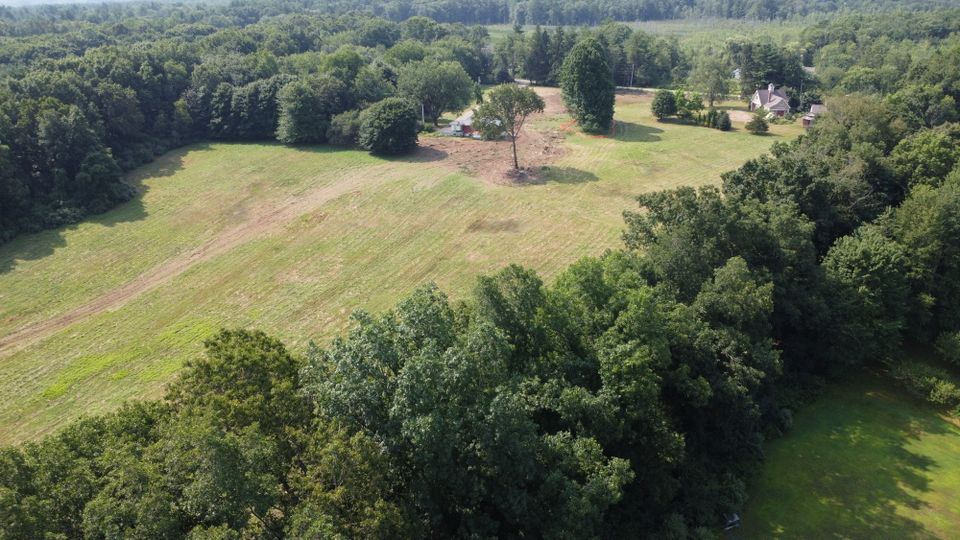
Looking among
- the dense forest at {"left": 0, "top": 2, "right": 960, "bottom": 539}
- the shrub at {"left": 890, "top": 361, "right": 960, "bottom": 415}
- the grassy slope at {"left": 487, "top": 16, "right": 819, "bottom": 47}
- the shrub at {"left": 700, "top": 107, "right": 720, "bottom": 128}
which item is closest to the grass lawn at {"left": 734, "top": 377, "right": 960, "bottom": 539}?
the shrub at {"left": 890, "top": 361, "right": 960, "bottom": 415}

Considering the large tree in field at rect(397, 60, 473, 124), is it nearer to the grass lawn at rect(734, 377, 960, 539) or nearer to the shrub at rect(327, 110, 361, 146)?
the shrub at rect(327, 110, 361, 146)

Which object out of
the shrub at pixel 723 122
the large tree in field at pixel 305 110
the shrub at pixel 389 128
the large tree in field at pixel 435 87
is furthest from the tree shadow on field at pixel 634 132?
the large tree in field at pixel 305 110

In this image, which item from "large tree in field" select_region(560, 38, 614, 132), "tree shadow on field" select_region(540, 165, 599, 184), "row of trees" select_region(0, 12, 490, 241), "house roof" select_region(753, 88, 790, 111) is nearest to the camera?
"row of trees" select_region(0, 12, 490, 241)

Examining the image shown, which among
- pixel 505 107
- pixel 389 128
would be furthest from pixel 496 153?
pixel 389 128

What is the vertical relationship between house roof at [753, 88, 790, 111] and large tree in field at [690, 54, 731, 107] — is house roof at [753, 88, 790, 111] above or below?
below

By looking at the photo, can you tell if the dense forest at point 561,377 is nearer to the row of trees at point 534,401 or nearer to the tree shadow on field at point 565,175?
the row of trees at point 534,401

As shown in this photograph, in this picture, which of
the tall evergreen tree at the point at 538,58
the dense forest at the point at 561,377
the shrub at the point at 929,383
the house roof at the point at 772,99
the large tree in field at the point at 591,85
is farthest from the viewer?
the tall evergreen tree at the point at 538,58

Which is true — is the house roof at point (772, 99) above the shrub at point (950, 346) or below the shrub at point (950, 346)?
above

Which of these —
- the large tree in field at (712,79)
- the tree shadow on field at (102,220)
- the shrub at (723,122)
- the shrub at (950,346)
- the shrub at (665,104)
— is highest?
the large tree in field at (712,79)
